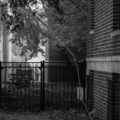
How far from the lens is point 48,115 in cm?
963

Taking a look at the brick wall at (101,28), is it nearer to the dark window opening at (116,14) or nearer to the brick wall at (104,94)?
the dark window opening at (116,14)

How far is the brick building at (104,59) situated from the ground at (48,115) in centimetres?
60

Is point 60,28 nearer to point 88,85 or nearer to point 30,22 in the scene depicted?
point 30,22

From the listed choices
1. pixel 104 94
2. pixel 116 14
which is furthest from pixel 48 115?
pixel 116 14

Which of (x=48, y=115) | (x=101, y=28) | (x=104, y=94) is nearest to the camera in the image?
(x=104, y=94)

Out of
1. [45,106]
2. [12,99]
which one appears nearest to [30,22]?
[12,99]

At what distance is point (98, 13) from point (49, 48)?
1582cm

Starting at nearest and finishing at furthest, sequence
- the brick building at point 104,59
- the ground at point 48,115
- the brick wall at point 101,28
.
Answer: the brick building at point 104,59 < the brick wall at point 101,28 < the ground at point 48,115

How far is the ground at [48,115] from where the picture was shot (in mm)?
9242

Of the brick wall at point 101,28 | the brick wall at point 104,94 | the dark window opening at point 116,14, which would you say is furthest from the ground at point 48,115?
the dark window opening at point 116,14

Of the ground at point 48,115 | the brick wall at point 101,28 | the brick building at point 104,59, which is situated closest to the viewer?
the brick building at point 104,59

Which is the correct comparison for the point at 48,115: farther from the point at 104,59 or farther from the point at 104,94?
the point at 104,59

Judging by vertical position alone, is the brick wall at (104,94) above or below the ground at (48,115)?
above

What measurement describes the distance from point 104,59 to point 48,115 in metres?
3.40
